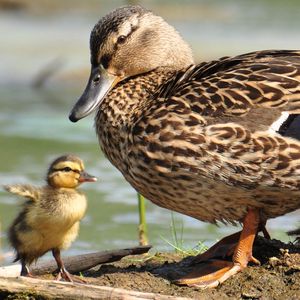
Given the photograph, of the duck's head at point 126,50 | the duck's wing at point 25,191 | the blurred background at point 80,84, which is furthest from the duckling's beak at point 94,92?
the blurred background at point 80,84

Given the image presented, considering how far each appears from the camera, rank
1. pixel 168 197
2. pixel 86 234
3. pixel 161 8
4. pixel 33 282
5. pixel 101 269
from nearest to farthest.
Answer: pixel 33 282
pixel 168 197
pixel 101 269
pixel 86 234
pixel 161 8

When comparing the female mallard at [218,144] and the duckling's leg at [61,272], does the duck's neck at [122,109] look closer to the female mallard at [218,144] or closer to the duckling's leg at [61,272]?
the female mallard at [218,144]

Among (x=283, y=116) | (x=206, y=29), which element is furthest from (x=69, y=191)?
(x=206, y=29)

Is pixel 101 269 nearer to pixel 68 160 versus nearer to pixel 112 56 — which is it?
pixel 68 160

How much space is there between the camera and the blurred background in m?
8.88

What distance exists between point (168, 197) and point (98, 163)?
187 inches

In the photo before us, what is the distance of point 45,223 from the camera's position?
21.3 ft

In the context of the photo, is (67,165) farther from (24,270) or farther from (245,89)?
(245,89)

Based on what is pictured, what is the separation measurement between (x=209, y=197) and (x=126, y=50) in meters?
1.32

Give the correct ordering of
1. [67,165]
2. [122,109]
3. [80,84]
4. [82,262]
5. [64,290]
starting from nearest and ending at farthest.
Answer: [64,290] → [122,109] → [82,262] → [67,165] → [80,84]

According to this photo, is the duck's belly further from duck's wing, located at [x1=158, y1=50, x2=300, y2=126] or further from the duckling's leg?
the duckling's leg

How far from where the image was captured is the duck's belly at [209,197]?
5.96 meters

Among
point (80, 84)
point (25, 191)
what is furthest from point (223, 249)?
point (80, 84)

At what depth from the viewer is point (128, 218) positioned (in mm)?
9102
